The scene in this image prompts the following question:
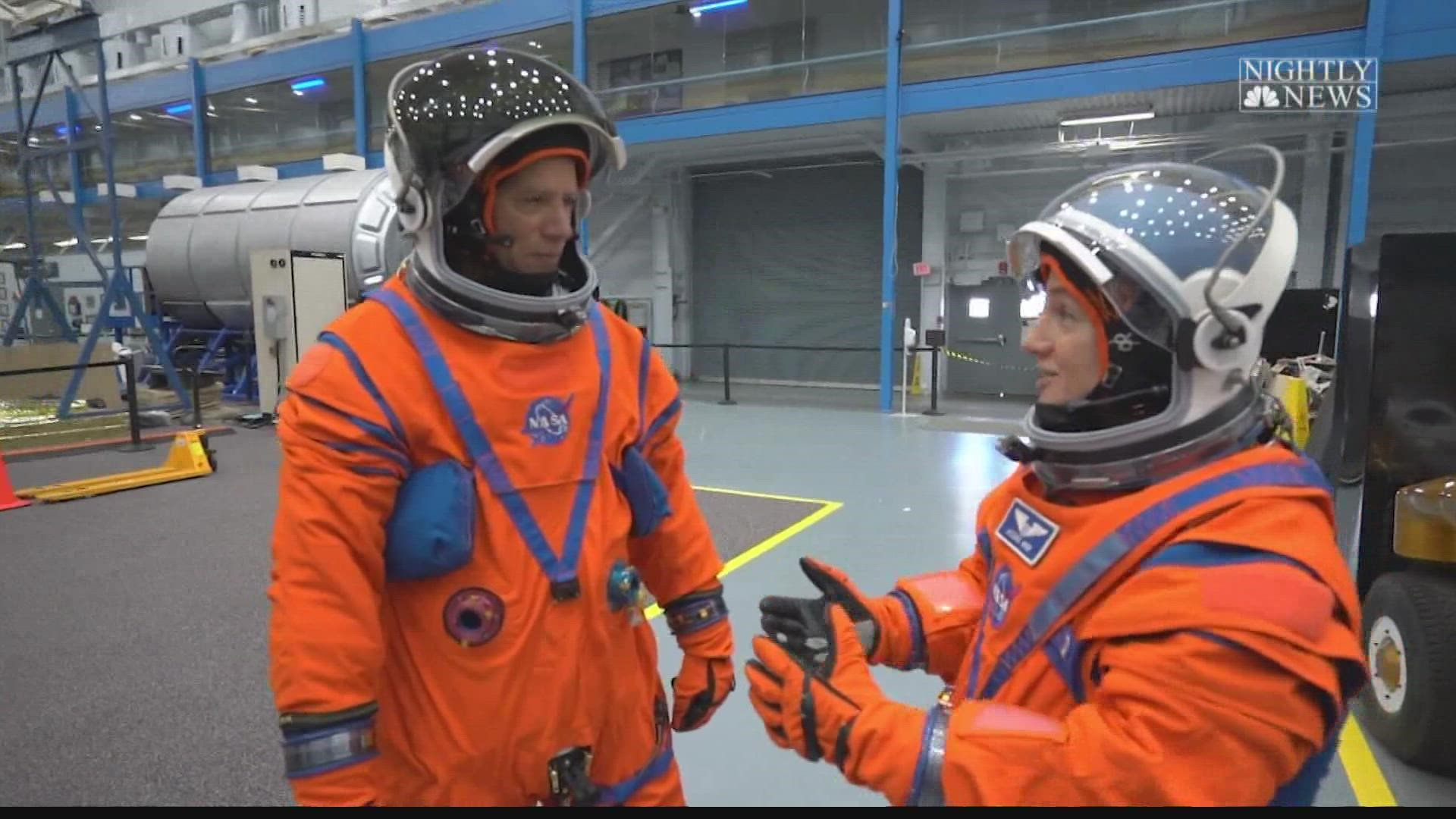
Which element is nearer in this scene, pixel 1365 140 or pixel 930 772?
pixel 930 772

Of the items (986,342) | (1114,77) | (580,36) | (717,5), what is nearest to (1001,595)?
(1114,77)

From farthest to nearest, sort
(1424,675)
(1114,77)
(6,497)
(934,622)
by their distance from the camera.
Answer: (1114,77)
(6,497)
(1424,675)
(934,622)

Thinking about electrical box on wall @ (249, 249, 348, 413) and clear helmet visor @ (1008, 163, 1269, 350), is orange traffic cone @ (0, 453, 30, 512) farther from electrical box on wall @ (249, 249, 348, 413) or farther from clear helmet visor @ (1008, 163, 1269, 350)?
clear helmet visor @ (1008, 163, 1269, 350)

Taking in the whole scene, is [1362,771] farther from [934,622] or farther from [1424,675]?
[934,622]

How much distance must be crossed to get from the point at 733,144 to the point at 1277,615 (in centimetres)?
1443

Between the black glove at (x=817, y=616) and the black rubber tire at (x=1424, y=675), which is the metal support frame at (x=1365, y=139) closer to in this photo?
the black rubber tire at (x=1424, y=675)

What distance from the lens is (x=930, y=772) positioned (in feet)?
3.43

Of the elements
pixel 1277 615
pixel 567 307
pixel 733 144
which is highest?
pixel 733 144

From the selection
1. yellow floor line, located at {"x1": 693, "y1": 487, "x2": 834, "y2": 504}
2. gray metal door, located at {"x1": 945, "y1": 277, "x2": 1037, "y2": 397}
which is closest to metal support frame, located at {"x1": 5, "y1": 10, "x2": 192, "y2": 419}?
yellow floor line, located at {"x1": 693, "y1": 487, "x2": 834, "y2": 504}

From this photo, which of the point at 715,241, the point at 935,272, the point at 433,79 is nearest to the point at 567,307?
the point at 433,79

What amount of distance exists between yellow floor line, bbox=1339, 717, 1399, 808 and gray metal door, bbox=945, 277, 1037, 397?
34.9 ft

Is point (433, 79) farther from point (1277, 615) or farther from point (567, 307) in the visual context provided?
point (1277, 615)

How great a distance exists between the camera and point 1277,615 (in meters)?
0.91

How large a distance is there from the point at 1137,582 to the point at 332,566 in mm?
1129
